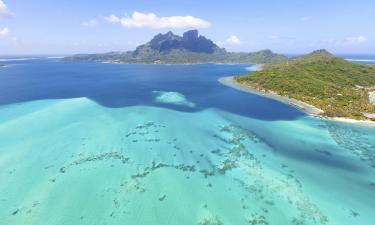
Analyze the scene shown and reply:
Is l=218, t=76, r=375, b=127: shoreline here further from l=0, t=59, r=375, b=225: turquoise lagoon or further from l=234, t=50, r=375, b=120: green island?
l=0, t=59, r=375, b=225: turquoise lagoon

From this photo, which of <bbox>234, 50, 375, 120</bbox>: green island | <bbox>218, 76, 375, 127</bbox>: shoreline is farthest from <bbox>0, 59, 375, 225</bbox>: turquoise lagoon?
<bbox>234, 50, 375, 120</bbox>: green island

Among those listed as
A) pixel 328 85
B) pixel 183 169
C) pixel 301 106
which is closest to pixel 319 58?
pixel 328 85

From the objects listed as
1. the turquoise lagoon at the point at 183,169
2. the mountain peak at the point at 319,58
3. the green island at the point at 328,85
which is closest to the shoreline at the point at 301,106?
the green island at the point at 328,85

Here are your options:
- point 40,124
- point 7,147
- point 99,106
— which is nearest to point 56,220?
point 7,147

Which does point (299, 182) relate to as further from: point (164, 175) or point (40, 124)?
point (40, 124)

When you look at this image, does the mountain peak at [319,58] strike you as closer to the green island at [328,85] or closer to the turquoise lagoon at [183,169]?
the green island at [328,85]
